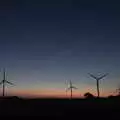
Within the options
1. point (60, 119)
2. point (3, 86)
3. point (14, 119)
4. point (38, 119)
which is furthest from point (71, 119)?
point (3, 86)

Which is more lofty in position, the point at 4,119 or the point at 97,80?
the point at 97,80

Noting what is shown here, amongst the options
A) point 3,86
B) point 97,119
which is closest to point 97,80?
point 3,86

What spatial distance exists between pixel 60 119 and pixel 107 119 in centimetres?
994

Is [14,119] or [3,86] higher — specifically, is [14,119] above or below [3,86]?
below

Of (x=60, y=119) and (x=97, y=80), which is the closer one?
(x=60, y=119)

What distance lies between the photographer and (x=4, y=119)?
217 feet

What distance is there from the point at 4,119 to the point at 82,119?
16.5m

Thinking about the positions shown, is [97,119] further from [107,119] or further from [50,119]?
[50,119]

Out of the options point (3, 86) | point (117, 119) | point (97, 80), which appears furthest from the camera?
point (97, 80)

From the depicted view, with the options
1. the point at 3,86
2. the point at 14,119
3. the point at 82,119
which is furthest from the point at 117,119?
the point at 3,86

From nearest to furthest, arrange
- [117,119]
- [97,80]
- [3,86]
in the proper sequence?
[117,119], [3,86], [97,80]

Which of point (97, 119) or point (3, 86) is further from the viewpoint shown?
point (3, 86)

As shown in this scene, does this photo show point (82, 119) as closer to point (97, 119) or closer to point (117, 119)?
point (97, 119)

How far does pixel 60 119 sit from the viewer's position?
66938mm
